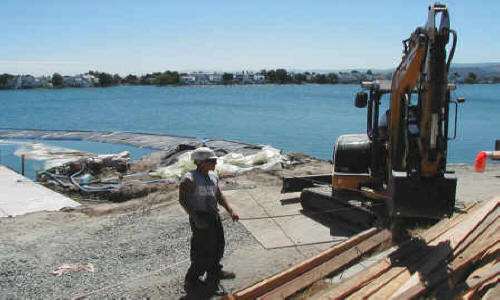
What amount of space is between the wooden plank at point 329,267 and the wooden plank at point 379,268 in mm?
425

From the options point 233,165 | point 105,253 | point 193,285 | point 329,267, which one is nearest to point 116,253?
point 105,253

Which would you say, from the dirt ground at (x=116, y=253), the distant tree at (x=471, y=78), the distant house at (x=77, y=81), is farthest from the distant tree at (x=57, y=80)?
the dirt ground at (x=116, y=253)

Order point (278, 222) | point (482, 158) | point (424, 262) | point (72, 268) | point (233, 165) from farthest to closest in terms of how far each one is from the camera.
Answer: point (233, 165) < point (278, 222) < point (482, 158) < point (72, 268) < point (424, 262)

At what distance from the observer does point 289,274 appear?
18.9ft

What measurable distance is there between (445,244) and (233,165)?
948cm

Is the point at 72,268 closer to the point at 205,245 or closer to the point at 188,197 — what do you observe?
the point at 205,245

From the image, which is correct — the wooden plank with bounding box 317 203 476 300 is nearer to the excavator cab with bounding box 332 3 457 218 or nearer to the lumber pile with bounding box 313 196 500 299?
the lumber pile with bounding box 313 196 500 299

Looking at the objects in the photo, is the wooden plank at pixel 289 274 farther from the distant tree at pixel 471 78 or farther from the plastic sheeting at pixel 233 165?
the distant tree at pixel 471 78

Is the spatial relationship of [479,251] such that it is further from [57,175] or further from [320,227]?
[57,175]

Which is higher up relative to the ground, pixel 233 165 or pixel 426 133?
Result: pixel 426 133

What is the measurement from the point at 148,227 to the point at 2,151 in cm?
1854

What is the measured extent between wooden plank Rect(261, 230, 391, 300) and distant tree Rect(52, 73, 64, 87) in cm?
19707

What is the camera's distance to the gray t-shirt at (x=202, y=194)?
5508 millimetres

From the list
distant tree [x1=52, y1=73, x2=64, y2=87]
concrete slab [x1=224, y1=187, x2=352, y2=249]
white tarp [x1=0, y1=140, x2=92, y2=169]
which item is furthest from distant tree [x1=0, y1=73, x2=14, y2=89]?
concrete slab [x1=224, y1=187, x2=352, y2=249]
